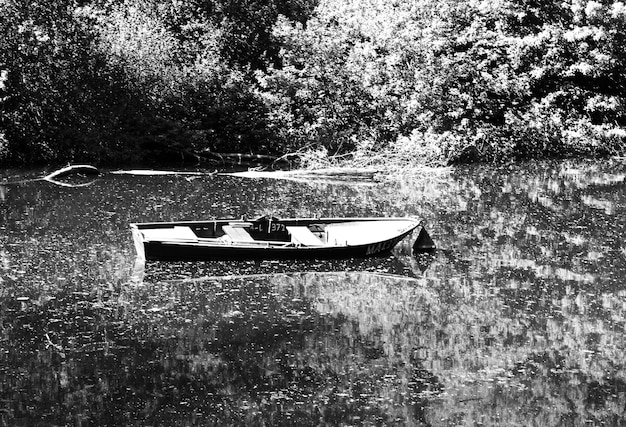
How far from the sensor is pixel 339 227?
48.6ft

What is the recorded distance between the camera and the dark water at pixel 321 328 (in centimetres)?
810

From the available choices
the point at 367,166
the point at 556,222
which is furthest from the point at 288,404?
the point at 367,166

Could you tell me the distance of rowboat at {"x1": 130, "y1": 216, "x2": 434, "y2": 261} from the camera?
13203mm

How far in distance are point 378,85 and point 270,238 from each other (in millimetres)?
12493

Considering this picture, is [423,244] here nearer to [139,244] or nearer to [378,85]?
[139,244]

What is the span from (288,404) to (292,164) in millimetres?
17526

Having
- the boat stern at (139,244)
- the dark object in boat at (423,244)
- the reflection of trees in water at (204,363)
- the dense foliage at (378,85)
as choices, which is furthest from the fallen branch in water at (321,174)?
→ the reflection of trees in water at (204,363)

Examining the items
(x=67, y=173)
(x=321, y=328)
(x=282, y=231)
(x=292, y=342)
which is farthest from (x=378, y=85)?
(x=292, y=342)

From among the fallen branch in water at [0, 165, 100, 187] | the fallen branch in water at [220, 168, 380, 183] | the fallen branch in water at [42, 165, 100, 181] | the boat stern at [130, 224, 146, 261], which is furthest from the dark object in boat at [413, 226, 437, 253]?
the fallen branch in water at [42, 165, 100, 181]

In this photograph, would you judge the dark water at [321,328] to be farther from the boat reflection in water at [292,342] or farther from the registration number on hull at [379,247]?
the registration number on hull at [379,247]

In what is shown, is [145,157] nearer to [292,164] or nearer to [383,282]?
[292,164]

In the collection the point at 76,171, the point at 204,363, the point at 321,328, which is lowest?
the point at 204,363

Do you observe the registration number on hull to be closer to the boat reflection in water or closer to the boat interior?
the boat interior

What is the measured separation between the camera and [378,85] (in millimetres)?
25938
